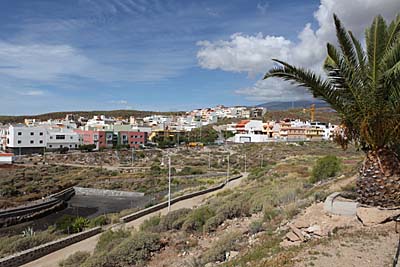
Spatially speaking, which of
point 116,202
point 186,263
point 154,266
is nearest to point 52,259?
point 154,266

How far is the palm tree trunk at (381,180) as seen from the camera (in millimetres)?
8359

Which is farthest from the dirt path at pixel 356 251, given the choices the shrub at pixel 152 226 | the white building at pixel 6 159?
the white building at pixel 6 159

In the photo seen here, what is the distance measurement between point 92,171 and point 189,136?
60.0 meters

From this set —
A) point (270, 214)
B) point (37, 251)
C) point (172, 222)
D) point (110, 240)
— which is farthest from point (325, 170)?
point (37, 251)

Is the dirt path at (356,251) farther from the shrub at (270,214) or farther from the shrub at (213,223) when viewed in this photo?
the shrub at (213,223)

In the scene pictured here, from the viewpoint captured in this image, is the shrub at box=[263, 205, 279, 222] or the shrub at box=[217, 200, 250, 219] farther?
the shrub at box=[217, 200, 250, 219]

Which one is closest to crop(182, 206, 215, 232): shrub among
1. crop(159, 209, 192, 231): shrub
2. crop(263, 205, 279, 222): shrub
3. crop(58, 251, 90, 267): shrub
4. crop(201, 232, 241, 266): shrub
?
crop(159, 209, 192, 231): shrub

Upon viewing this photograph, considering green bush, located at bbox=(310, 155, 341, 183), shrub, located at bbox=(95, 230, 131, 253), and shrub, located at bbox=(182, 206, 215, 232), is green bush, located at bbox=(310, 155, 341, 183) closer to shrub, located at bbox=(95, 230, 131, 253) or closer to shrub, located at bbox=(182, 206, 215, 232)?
shrub, located at bbox=(182, 206, 215, 232)

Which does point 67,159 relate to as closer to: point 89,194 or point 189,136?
point 89,194

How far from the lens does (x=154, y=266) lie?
10969 millimetres

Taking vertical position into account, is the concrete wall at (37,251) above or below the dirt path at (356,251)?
below

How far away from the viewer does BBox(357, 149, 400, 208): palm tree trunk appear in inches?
329

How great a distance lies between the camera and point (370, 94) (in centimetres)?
856

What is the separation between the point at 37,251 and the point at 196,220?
21.1ft
